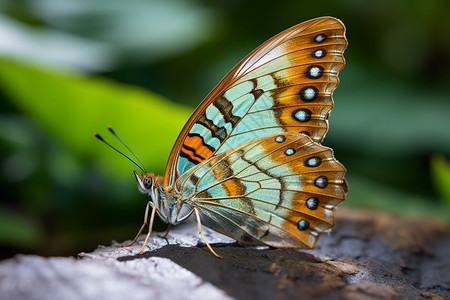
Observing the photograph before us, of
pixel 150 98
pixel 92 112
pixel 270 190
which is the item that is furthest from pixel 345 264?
pixel 92 112

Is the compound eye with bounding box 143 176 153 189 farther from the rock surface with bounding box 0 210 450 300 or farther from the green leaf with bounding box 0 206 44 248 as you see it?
the green leaf with bounding box 0 206 44 248

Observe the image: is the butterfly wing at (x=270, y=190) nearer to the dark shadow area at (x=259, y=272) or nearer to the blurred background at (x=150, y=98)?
the dark shadow area at (x=259, y=272)

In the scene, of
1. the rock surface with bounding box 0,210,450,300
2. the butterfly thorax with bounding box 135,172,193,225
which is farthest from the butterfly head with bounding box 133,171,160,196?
the rock surface with bounding box 0,210,450,300

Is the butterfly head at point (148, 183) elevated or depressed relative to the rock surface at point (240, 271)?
elevated

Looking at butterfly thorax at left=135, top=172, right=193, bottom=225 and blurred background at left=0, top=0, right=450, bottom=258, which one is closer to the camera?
butterfly thorax at left=135, top=172, right=193, bottom=225

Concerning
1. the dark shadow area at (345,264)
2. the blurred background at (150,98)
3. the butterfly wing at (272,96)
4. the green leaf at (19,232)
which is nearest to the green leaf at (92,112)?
the blurred background at (150,98)
